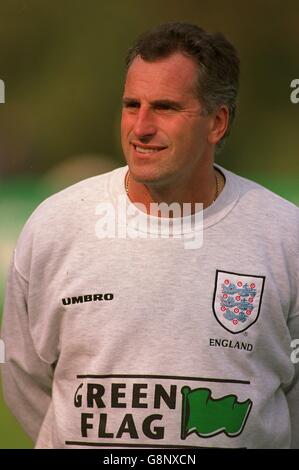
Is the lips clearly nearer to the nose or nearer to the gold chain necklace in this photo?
the nose

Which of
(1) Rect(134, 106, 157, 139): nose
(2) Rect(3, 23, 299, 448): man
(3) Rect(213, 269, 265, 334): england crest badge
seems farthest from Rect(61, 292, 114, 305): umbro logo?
(1) Rect(134, 106, 157, 139): nose

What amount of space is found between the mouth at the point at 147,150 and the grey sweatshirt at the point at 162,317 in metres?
0.15

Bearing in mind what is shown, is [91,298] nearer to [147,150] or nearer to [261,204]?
[147,150]

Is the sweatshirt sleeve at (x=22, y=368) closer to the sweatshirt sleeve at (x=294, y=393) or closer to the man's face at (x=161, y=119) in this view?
the man's face at (x=161, y=119)

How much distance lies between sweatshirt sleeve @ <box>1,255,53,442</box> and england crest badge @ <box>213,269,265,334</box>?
0.46 m

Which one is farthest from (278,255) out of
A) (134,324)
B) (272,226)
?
(134,324)

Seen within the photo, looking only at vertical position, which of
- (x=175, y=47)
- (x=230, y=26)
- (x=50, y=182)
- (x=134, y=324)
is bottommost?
(x=134, y=324)

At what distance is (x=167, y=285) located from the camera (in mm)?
1968

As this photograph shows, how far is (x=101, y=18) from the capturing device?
2.79m

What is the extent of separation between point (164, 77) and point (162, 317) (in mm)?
536

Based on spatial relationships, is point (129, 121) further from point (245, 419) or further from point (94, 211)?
point (245, 419)

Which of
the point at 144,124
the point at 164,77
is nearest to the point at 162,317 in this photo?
the point at 144,124

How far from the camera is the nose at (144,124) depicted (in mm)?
1920
